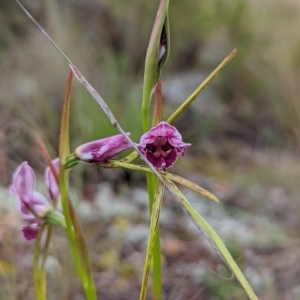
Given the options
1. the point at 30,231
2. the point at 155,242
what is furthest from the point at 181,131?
the point at 155,242

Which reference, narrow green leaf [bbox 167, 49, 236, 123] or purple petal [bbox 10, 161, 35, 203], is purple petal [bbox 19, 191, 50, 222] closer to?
purple petal [bbox 10, 161, 35, 203]

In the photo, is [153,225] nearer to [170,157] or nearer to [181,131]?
[170,157]

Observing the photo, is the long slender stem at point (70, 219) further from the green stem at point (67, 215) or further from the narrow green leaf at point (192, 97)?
the narrow green leaf at point (192, 97)

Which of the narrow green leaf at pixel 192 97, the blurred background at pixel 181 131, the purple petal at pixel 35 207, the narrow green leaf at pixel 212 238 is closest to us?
the narrow green leaf at pixel 212 238

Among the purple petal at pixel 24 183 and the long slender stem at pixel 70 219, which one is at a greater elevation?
the purple petal at pixel 24 183

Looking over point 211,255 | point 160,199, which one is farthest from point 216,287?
point 160,199

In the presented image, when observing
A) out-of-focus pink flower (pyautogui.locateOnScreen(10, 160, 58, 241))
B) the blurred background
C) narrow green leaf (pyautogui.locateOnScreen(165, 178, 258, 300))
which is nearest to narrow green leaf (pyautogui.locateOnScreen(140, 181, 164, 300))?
narrow green leaf (pyautogui.locateOnScreen(165, 178, 258, 300))

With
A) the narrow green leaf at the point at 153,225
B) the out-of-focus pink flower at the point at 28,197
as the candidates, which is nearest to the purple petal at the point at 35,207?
the out-of-focus pink flower at the point at 28,197
